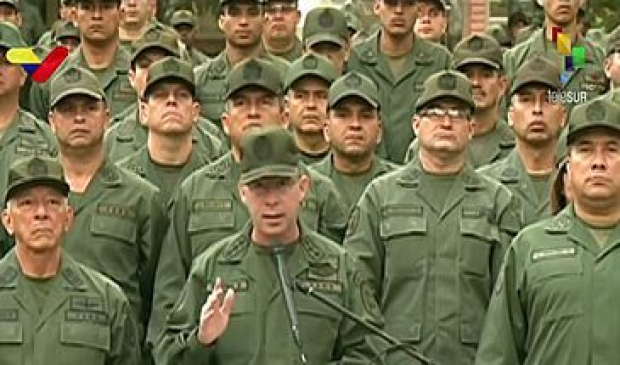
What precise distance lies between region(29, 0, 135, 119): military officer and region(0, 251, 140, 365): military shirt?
148 inches

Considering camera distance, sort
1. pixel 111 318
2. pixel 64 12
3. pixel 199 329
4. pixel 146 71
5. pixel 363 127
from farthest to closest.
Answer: pixel 64 12
pixel 146 71
pixel 363 127
pixel 111 318
pixel 199 329

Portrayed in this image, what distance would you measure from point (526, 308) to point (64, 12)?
22.3 feet

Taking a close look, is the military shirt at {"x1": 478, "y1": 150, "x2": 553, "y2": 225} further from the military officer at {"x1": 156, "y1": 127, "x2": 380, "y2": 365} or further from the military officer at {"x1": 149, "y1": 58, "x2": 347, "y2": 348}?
the military officer at {"x1": 156, "y1": 127, "x2": 380, "y2": 365}

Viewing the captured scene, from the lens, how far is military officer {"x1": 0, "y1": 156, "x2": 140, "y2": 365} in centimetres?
809

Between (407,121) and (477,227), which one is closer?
(477,227)

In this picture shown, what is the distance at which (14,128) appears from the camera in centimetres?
1042

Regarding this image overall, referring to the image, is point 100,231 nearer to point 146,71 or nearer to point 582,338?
point 146,71

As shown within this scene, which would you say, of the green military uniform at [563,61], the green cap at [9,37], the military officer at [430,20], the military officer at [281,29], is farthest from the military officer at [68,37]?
the green military uniform at [563,61]

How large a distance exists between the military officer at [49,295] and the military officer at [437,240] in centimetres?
129

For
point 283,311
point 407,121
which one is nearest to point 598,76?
point 407,121

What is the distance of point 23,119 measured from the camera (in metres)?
10.5

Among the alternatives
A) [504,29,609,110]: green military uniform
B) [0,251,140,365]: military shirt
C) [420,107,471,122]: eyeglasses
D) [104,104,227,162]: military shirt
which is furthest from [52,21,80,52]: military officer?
[0,251,140,365]: military shirt

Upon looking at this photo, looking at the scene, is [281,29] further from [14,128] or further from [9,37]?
[14,128]

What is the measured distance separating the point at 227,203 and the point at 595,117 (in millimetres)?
2118
